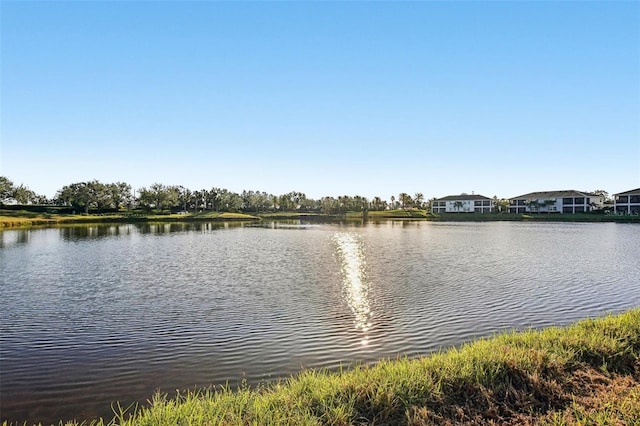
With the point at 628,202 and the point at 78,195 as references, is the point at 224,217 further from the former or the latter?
the point at 628,202

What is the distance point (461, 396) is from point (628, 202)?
120 meters

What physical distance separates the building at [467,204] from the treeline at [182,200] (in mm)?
10521

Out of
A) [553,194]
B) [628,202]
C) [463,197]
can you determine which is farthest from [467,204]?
[628,202]

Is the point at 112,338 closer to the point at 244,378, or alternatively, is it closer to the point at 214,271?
the point at 244,378

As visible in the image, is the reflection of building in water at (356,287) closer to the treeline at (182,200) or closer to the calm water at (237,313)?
the calm water at (237,313)

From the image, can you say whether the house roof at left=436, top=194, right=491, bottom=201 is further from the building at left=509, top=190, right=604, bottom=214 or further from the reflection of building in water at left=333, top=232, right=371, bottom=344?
the reflection of building in water at left=333, top=232, right=371, bottom=344

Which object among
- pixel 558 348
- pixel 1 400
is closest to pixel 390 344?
pixel 558 348

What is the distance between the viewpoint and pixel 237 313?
11.6m

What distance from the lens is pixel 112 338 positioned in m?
9.37

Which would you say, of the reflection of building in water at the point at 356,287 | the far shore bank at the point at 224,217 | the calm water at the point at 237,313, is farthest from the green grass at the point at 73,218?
the reflection of building in water at the point at 356,287

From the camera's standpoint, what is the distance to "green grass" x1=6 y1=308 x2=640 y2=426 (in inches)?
180

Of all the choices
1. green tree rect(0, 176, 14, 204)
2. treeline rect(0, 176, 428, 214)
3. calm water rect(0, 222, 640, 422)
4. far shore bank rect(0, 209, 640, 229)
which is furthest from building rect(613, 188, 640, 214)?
green tree rect(0, 176, 14, 204)

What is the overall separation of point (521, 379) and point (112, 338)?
870 cm

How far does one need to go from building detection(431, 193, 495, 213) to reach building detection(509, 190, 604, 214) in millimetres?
11203
